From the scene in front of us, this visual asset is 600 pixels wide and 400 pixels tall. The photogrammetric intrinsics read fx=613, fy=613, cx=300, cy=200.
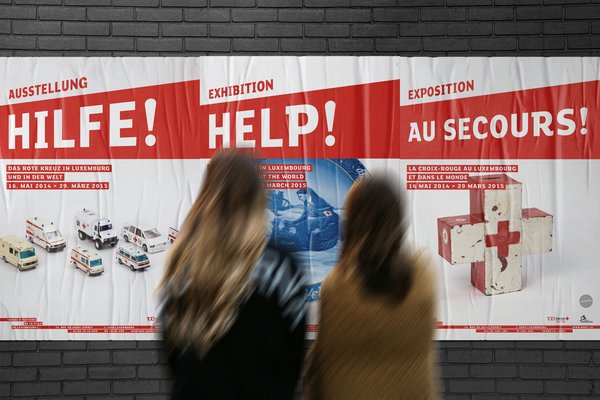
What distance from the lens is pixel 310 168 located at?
9.89 ft

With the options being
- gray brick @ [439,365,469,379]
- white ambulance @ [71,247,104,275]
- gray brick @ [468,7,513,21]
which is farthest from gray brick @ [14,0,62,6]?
gray brick @ [439,365,469,379]

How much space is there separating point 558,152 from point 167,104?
76.3 inches

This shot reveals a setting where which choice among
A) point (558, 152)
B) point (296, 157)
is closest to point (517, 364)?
point (558, 152)

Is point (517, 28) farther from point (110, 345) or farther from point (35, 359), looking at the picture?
point (35, 359)

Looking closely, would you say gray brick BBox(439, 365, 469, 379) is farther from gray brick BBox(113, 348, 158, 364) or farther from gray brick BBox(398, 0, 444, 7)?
gray brick BBox(398, 0, 444, 7)

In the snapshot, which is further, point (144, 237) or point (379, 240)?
point (144, 237)

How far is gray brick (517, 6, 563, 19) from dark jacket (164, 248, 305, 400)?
234 cm

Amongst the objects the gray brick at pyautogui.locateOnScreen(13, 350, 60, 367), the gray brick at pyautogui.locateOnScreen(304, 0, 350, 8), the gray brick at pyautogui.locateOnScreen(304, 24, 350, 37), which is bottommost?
the gray brick at pyautogui.locateOnScreen(13, 350, 60, 367)

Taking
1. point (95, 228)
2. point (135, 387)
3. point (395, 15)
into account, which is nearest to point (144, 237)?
point (95, 228)

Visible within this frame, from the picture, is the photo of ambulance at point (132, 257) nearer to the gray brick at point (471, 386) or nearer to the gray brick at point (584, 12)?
the gray brick at point (471, 386)

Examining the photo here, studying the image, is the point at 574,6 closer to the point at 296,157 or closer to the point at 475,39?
the point at 475,39

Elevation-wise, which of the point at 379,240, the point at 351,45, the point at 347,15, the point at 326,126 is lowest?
the point at 379,240

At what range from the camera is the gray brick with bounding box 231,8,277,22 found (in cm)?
306

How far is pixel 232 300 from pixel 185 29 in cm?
214
